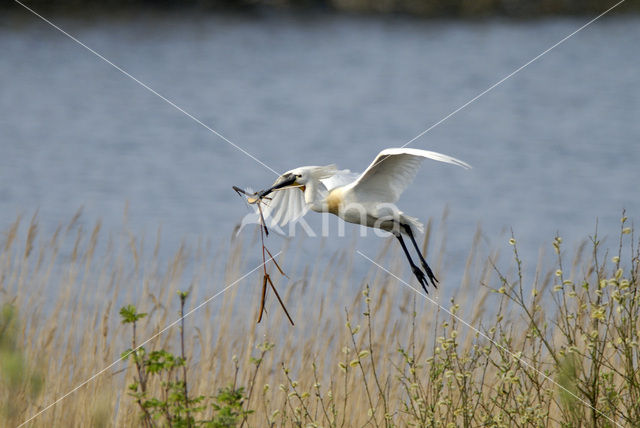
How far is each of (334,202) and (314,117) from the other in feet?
53.9

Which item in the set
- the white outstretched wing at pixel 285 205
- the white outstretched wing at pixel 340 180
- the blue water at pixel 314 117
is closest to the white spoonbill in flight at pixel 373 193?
the white outstretched wing at pixel 340 180

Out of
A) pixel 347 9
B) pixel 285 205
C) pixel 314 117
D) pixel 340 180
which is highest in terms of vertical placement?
pixel 347 9

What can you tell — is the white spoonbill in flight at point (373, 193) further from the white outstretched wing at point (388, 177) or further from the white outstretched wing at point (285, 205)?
the white outstretched wing at point (285, 205)

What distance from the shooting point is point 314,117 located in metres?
19.0

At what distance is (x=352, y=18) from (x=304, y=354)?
72.4 feet

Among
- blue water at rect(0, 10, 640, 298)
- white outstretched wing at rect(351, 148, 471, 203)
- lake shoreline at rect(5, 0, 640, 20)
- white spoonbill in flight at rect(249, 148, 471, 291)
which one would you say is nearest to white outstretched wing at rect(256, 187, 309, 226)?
white spoonbill in flight at rect(249, 148, 471, 291)

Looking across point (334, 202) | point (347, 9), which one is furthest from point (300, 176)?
point (347, 9)

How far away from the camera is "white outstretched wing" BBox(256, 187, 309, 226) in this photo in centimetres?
330

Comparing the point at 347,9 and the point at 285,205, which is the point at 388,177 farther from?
the point at 347,9

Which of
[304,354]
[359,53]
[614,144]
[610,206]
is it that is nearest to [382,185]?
[304,354]

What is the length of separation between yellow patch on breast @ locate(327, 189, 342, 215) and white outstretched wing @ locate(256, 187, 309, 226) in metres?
0.57

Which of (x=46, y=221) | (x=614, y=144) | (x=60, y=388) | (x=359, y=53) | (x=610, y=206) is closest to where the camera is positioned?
(x=60, y=388)

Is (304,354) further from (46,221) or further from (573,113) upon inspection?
(573,113)

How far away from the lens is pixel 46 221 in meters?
12.5
